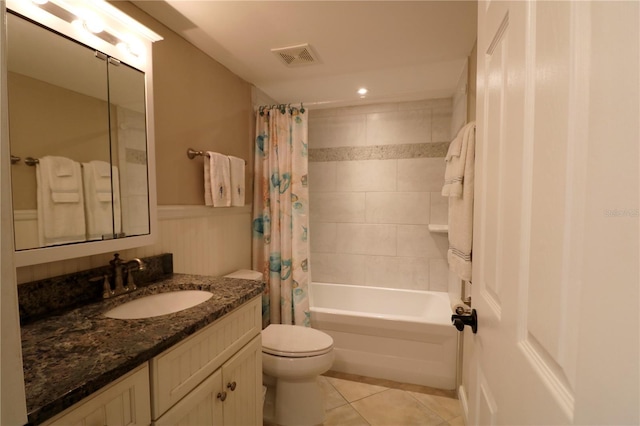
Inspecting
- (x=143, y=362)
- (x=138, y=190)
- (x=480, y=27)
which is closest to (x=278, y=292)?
(x=138, y=190)

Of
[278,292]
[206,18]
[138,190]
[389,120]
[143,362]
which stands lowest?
[278,292]

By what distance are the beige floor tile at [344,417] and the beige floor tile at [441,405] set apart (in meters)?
0.48

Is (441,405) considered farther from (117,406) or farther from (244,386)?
(117,406)

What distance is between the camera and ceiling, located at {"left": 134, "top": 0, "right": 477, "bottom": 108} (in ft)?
4.86

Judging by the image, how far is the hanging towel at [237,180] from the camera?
2.02m

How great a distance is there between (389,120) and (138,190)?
2.36 m

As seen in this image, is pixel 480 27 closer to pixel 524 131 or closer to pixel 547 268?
pixel 524 131

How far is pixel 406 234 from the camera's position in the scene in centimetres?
290

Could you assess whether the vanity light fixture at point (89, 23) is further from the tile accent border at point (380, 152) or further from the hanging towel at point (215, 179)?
the tile accent border at point (380, 152)

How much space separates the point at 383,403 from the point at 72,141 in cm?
231

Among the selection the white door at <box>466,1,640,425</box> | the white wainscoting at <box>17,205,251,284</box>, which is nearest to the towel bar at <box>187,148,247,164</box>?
the white wainscoting at <box>17,205,251,284</box>

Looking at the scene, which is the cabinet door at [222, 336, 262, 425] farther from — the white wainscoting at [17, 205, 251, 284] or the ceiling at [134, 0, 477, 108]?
the ceiling at [134, 0, 477, 108]

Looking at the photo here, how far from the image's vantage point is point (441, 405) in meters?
1.97

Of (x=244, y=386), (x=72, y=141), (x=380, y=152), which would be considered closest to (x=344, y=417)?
(x=244, y=386)
